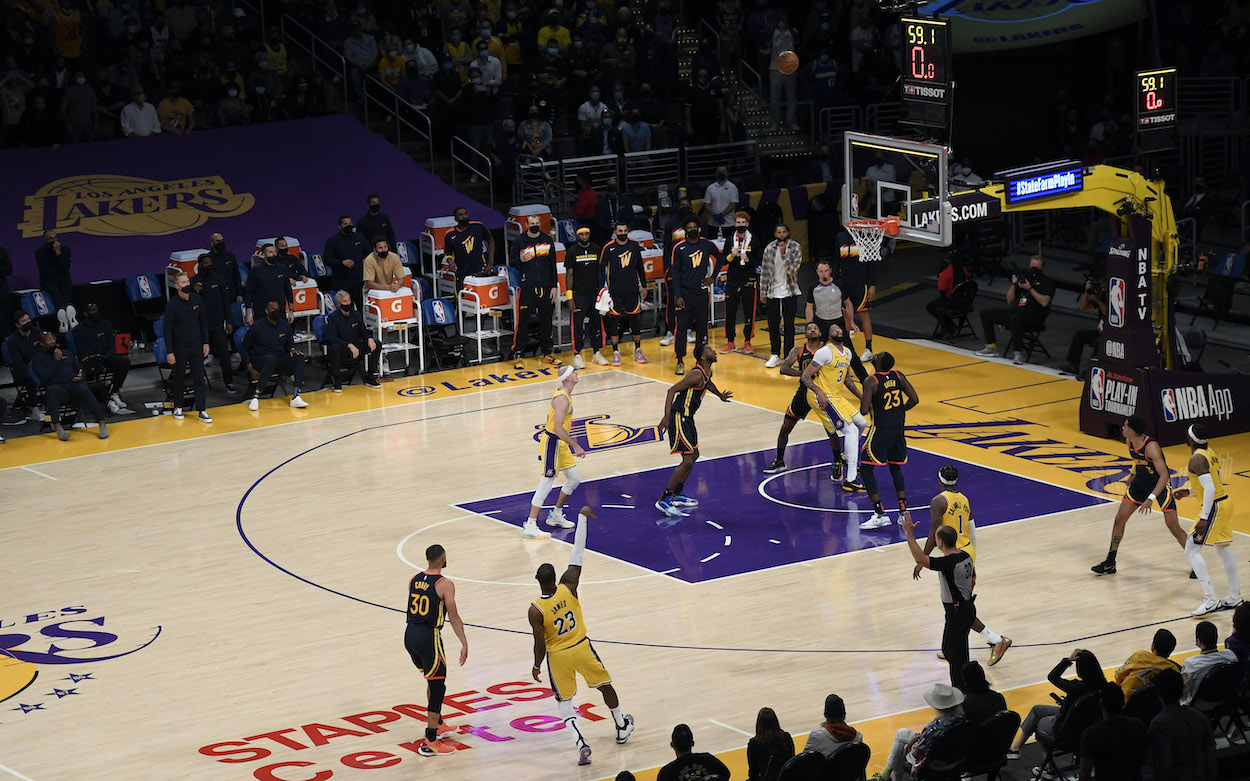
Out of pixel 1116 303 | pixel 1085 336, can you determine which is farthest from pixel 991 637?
pixel 1085 336

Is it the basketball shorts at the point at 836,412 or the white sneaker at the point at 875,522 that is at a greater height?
the basketball shorts at the point at 836,412

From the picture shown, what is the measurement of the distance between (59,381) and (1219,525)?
1519cm

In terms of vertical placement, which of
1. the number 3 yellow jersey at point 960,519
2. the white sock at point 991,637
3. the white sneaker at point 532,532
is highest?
the number 3 yellow jersey at point 960,519

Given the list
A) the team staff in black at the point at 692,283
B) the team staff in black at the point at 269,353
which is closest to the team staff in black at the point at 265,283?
the team staff in black at the point at 269,353

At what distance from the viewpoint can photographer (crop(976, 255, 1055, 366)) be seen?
2514cm

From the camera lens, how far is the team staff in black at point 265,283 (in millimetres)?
25469

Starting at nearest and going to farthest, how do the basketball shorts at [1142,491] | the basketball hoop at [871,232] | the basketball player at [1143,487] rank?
1. the basketball player at [1143,487]
2. the basketball shorts at [1142,491]
3. the basketball hoop at [871,232]

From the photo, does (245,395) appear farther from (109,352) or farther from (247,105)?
(247,105)

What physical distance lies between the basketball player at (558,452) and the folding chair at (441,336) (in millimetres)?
8128

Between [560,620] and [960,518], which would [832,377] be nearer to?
[960,518]

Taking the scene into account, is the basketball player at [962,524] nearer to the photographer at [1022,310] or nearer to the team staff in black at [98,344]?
the photographer at [1022,310]

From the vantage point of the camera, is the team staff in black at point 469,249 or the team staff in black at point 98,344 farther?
the team staff in black at point 469,249

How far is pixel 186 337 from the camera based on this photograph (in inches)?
929

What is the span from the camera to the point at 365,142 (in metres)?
31.3
